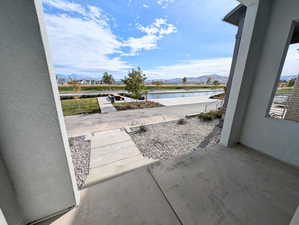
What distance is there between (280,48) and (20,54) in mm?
3743

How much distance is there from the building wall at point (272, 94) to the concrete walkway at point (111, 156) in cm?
250

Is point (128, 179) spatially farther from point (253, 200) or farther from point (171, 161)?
point (253, 200)

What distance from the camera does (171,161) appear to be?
2.24 meters

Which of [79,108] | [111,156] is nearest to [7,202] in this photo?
[111,156]

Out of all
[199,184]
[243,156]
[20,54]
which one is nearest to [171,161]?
[199,184]

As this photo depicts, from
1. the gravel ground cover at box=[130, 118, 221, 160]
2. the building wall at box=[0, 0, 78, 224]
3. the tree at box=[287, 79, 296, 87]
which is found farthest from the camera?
the tree at box=[287, 79, 296, 87]

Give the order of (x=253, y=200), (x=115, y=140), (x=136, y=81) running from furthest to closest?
(x=136, y=81), (x=115, y=140), (x=253, y=200)

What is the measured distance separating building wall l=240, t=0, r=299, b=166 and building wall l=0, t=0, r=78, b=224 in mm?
3547

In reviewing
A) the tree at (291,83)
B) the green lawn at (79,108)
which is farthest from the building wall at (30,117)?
the green lawn at (79,108)

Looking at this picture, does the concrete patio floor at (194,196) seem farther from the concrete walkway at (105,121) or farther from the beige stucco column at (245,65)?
the concrete walkway at (105,121)

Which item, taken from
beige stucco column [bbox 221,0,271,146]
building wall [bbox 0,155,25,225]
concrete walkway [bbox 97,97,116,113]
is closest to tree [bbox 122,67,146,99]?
concrete walkway [bbox 97,97,116,113]

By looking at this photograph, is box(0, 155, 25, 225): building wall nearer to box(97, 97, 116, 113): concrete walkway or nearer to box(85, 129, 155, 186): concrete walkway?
box(85, 129, 155, 186): concrete walkway

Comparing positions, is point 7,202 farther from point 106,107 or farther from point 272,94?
point 106,107

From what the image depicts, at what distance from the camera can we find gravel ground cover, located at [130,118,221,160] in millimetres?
3091
